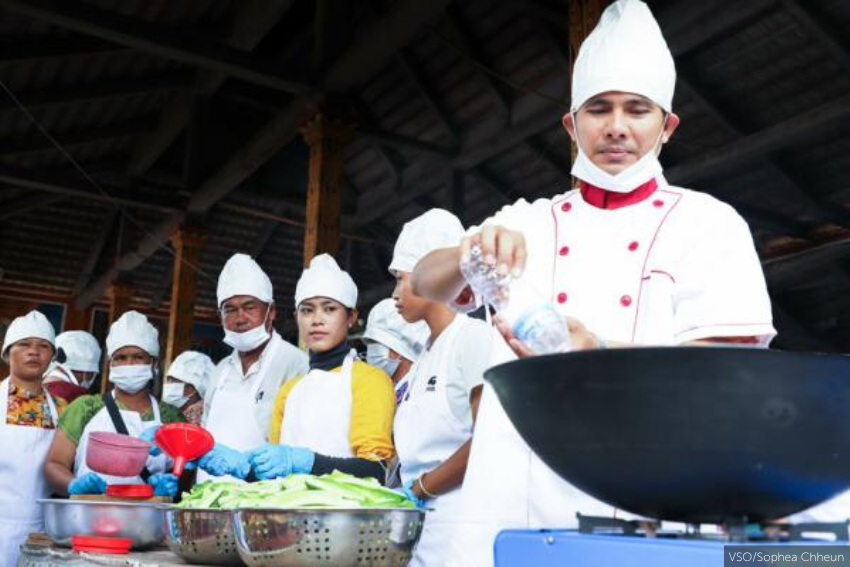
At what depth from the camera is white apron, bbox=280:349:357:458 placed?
114 inches

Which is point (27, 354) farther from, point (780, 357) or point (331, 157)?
point (780, 357)

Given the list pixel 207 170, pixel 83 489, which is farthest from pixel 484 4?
pixel 83 489

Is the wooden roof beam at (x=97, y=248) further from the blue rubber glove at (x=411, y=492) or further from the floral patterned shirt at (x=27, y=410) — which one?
the blue rubber glove at (x=411, y=492)

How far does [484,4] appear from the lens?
8523 millimetres

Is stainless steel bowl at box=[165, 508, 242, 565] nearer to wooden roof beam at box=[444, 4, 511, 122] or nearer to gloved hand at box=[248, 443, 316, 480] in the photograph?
gloved hand at box=[248, 443, 316, 480]

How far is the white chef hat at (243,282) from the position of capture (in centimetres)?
404

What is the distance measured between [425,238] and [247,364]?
1306mm

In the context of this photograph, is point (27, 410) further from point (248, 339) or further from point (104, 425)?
point (248, 339)

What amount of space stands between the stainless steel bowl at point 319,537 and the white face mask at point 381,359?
111 inches

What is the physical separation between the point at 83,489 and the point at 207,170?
29.0 ft

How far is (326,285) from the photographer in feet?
12.0

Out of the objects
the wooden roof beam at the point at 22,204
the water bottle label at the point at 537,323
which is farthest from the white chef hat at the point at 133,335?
the wooden roof beam at the point at 22,204

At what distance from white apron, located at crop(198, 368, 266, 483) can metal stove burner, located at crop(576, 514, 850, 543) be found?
2721mm

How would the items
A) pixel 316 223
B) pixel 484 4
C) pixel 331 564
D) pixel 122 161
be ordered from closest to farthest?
pixel 331 564 < pixel 316 223 < pixel 484 4 < pixel 122 161
